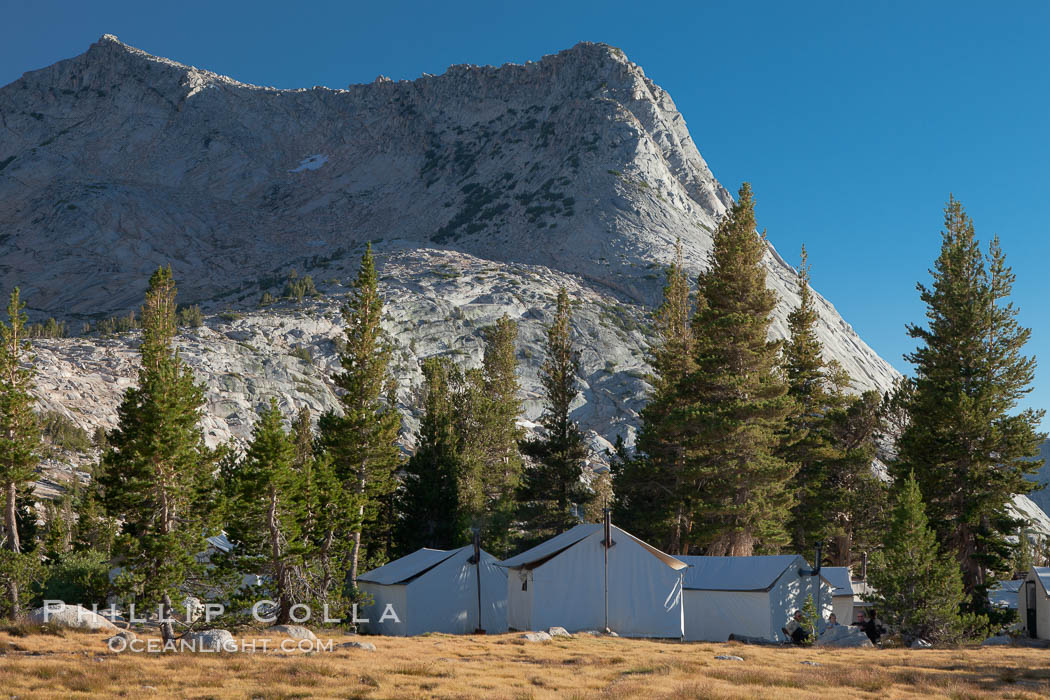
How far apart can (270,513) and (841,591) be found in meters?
30.8

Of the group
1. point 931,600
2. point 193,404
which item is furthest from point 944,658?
point 193,404

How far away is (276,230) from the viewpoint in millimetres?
173750

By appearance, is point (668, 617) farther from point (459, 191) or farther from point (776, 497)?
point (459, 191)

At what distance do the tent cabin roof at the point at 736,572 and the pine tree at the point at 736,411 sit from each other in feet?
9.04

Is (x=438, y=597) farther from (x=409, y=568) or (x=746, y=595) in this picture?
(x=746, y=595)

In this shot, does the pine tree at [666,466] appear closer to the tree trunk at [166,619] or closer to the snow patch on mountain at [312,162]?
the tree trunk at [166,619]

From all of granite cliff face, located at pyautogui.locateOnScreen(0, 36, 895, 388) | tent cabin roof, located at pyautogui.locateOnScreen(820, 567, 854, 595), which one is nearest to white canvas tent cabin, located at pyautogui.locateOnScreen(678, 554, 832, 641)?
tent cabin roof, located at pyautogui.locateOnScreen(820, 567, 854, 595)

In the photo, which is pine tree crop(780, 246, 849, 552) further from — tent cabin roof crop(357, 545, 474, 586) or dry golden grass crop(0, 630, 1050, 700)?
dry golden grass crop(0, 630, 1050, 700)

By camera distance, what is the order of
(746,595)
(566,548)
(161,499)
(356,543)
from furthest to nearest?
(356,543) → (746,595) → (566,548) → (161,499)

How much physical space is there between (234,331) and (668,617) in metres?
80.4

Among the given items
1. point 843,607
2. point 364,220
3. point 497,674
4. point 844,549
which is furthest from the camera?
point 364,220

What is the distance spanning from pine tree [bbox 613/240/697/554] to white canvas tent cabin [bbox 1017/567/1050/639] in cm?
1653

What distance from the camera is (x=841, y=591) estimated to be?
139 feet

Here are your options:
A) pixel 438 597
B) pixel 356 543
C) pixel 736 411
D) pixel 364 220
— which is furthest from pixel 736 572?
pixel 364 220
